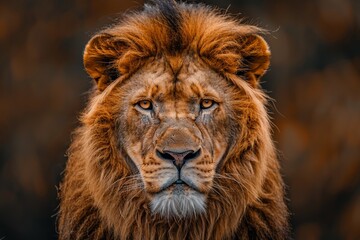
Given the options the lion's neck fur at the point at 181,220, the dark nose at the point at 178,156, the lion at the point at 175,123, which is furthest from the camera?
the lion's neck fur at the point at 181,220

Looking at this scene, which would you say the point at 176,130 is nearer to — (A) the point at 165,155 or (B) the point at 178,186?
(A) the point at 165,155

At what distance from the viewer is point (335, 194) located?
8297 millimetres

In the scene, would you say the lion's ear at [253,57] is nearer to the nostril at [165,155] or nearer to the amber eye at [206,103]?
the amber eye at [206,103]

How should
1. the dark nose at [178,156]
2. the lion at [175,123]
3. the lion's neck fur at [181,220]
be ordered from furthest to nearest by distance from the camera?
the lion's neck fur at [181,220] → the lion at [175,123] → the dark nose at [178,156]

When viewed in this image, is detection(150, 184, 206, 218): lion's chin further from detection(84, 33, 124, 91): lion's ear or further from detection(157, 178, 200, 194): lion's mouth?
detection(84, 33, 124, 91): lion's ear

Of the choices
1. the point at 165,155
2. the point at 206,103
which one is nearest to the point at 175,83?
the point at 206,103

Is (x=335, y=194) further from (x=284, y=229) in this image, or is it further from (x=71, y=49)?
(x=284, y=229)

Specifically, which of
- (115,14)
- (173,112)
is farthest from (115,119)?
(115,14)

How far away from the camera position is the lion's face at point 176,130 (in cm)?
495

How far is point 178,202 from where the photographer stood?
5.03 metres

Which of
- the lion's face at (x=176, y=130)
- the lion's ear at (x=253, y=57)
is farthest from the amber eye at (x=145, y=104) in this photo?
the lion's ear at (x=253, y=57)

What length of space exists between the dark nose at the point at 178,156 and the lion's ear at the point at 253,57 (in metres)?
0.65

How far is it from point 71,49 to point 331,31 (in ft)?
6.24

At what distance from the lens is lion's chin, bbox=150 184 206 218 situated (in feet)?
16.3
